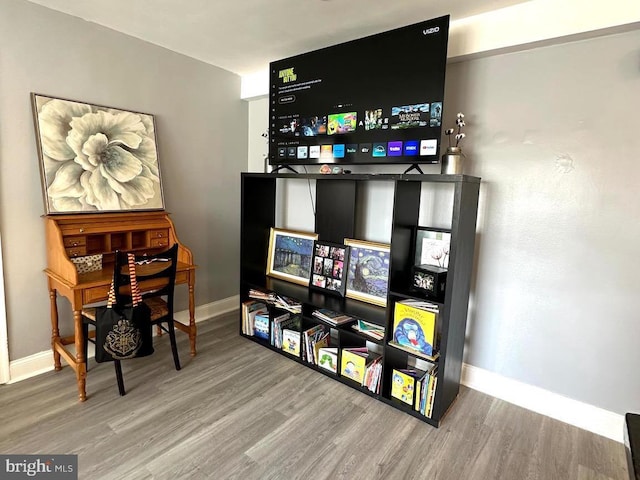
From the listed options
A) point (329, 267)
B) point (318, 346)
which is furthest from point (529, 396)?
point (329, 267)

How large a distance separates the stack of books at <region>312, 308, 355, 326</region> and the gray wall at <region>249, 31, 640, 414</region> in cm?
88

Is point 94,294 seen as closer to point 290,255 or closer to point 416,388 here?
point 290,255

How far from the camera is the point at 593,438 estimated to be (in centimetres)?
200

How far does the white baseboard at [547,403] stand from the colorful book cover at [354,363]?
2.46 feet

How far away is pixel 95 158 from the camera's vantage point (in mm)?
2473

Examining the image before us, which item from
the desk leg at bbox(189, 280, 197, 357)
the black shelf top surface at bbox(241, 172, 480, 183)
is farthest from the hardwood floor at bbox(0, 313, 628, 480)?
the black shelf top surface at bbox(241, 172, 480, 183)

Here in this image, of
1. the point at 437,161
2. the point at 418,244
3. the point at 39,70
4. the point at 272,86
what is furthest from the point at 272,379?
the point at 39,70

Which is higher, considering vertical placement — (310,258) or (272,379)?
(310,258)

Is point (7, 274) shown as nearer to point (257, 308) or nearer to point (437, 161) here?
point (257, 308)

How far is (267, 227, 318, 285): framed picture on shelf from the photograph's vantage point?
288 cm

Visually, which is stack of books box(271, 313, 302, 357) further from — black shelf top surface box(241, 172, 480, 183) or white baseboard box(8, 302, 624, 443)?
white baseboard box(8, 302, 624, 443)

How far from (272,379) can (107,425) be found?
1.01 meters

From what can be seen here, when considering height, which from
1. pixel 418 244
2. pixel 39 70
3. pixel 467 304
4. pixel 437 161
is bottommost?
pixel 467 304

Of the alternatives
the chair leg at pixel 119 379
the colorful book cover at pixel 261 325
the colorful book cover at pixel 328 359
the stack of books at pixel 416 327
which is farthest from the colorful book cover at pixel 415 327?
the chair leg at pixel 119 379
